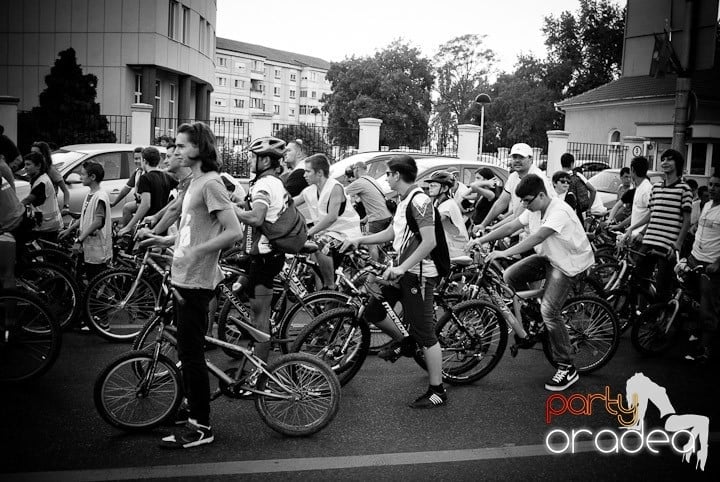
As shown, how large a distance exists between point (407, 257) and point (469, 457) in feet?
5.36

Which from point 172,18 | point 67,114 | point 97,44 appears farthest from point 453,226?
point 172,18

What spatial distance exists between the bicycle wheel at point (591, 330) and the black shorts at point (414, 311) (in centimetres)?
156

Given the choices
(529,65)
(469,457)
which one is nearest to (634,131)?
(529,65)

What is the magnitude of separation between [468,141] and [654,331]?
17869mm

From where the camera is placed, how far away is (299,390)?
509 cm

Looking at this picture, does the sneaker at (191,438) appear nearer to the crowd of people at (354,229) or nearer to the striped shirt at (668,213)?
the crowd of people at (354,229)

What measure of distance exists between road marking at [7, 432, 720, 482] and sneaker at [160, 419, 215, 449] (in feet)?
0.89

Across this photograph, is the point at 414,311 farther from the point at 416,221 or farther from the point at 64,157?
the point at 64,157

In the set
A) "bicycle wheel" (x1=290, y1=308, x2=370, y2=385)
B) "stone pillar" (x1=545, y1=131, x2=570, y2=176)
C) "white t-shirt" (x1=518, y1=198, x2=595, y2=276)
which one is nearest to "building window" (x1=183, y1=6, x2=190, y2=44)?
"stone pillar" (x1=545, y1=131, x2=570, y2=176)

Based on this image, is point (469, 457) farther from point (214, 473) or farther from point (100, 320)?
point (100, 320)

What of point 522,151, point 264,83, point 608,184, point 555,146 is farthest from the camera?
point 264,83

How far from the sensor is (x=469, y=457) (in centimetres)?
482

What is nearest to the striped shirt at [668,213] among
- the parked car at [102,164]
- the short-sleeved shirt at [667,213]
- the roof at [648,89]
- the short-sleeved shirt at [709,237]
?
the short-sleeved shirt at [667,213]

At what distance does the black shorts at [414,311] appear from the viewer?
5758mm
